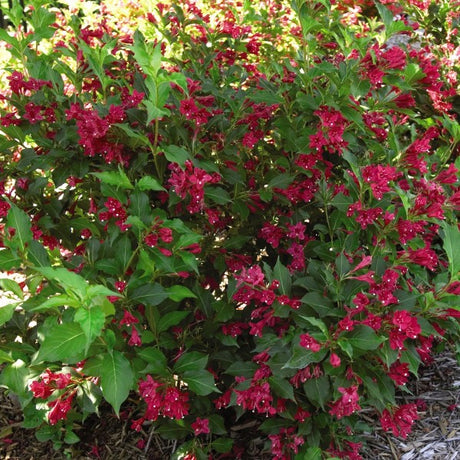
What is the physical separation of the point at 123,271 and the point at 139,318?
8.4 inches

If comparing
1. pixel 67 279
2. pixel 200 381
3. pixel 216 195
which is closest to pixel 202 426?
pixel 200 381

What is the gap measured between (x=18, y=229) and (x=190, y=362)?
764 mm

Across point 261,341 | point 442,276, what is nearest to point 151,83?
point 261,341

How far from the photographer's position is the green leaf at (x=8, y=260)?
5.91ft

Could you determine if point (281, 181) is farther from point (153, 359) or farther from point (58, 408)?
point (58, 408)

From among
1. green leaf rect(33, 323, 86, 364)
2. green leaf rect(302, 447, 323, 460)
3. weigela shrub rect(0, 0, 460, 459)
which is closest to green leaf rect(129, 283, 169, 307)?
weigela shrub rect(0, 0, 460, 459)

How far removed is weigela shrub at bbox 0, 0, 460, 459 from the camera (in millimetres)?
1891

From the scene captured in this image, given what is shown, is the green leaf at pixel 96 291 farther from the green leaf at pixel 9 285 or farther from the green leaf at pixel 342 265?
the green leaf at pixel 342 265

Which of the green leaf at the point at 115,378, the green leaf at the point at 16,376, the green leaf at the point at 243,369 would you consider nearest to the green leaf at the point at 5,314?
the green leaf at the point at 115,378

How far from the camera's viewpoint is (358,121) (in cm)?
216

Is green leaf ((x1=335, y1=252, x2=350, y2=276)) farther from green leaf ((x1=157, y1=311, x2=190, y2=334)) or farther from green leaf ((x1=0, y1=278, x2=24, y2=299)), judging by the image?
green leaf ((x1=0, y1=278, x2=24, y2=299))

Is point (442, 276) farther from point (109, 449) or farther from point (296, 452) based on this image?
point (109, 449)

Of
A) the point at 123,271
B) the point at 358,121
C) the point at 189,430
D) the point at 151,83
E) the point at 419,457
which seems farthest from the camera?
the point at 419,457

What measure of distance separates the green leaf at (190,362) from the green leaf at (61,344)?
586 mm
